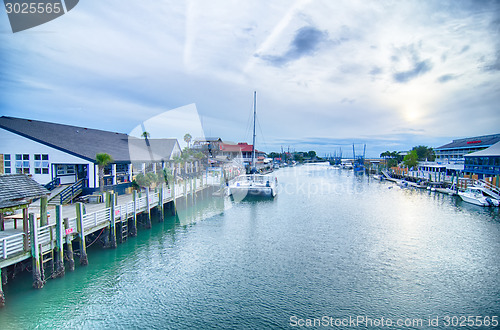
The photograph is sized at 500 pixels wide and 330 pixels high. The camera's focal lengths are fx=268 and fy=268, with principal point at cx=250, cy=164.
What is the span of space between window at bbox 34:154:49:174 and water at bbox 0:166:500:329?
11.1m

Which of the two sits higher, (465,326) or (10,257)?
(10,257)

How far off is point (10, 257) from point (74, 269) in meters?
3.84

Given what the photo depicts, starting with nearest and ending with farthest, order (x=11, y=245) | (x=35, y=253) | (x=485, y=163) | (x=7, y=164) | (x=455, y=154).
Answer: (x=11, y=245) → (x=35, y=253) → (x=7, y=164) → (x=485, y=163) → (x=455, y=154)

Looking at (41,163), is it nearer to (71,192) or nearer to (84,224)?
(71,192)

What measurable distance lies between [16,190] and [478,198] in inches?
1962

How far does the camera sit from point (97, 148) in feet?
97.3

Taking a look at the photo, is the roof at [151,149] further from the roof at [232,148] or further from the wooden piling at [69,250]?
the roof at [232,148]

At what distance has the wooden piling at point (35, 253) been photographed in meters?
12.0

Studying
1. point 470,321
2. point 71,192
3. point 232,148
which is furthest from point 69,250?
point 232,148

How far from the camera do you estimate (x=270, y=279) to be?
15.1 meters

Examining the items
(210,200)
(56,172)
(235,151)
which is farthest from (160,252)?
(235,151)

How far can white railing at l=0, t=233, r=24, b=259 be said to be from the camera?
441 inches

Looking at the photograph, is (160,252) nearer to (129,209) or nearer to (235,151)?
(129,209)

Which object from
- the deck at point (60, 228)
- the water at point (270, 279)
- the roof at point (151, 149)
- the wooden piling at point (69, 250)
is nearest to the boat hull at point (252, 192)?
the roof at point (151, 149)
